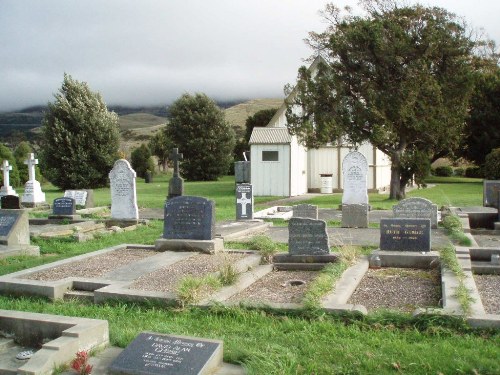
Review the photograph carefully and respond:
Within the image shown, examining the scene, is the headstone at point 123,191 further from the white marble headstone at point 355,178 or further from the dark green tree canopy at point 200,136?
the dark green tree canopy at point 200,136

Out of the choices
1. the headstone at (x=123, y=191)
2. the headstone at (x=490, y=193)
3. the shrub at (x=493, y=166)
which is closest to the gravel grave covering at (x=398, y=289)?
the headstone at (x=123, y=191)

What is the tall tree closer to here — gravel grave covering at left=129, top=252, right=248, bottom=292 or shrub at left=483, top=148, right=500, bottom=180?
shrub at left=483, top=148, right=500, bottom=180

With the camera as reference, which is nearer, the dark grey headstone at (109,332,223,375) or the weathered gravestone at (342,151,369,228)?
the dark grey headstone at (109,332,223,375)

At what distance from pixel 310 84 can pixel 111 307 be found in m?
18.9

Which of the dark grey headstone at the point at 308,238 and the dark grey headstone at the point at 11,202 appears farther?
the dark grey headstone at the point at 11,202

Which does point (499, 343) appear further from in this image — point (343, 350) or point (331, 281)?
point (331, 281)

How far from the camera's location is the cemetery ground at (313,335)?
4984 millimetres

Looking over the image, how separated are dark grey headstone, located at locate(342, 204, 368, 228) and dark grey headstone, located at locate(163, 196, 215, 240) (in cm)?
579

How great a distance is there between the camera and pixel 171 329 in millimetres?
6090

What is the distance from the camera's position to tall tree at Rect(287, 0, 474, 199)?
23531mm

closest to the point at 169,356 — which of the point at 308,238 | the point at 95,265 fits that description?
the point at 308,238

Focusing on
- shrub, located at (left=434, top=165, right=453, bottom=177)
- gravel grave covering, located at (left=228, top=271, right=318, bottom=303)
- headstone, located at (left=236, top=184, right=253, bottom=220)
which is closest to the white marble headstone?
headstone, located at (left=236, top=184, right=253, bottom=220)

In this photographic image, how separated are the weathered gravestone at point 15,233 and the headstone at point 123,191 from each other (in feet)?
13.6

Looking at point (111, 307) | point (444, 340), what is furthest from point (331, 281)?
point (111, 307)
